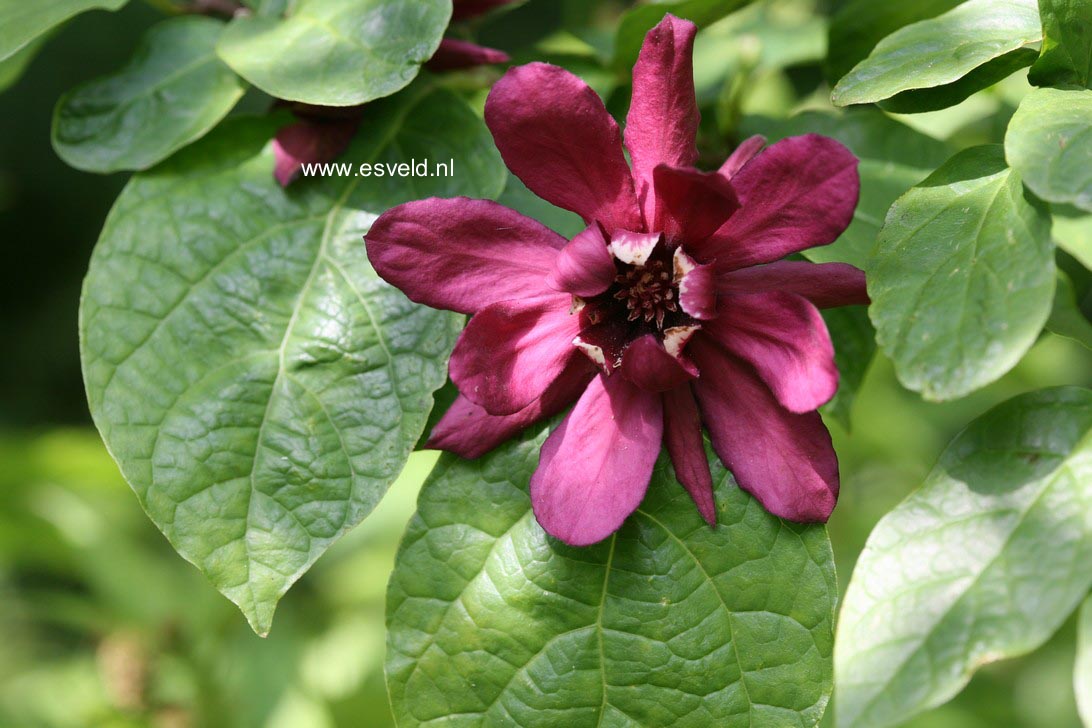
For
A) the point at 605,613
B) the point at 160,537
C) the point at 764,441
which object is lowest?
the point at 160,537

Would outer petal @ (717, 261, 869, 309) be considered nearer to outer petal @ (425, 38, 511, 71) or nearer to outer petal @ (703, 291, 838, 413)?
outer petal @ (703, 291, 838, 413)

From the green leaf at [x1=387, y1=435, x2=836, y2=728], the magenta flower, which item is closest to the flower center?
the magenta flower

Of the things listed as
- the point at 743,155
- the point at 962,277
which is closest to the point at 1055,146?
the point at 962,277

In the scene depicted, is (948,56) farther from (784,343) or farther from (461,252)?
(461,252)

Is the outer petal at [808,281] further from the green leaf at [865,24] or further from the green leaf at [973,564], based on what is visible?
the green leaf at [865,24]

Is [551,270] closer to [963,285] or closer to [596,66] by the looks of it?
[963,285]

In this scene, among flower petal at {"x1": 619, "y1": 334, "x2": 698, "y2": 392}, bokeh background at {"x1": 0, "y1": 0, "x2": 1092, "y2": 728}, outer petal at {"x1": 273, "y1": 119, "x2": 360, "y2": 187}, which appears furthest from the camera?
bokeh background at {"x1": 0, "y1": 0, "x2": 1092, "y2": 728}

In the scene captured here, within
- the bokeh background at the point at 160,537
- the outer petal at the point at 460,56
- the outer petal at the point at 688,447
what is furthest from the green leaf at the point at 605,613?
the bokeh background at the point at 160,537
